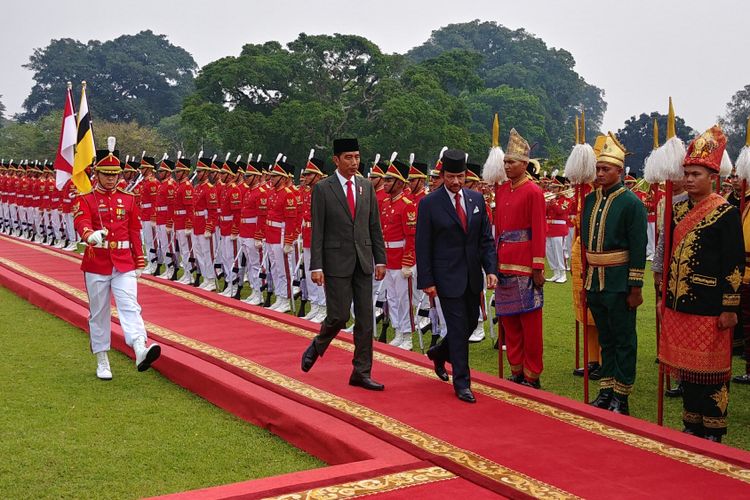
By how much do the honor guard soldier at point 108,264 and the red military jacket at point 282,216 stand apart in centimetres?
349

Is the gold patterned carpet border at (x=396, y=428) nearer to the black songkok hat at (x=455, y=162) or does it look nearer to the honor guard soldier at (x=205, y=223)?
the black songkok hat at (x=455, y=162)

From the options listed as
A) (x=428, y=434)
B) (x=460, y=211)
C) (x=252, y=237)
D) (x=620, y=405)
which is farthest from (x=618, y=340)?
(x=252, y=237)

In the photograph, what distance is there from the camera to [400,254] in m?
8.37

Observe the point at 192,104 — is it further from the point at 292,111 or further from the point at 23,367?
the point at 23,367

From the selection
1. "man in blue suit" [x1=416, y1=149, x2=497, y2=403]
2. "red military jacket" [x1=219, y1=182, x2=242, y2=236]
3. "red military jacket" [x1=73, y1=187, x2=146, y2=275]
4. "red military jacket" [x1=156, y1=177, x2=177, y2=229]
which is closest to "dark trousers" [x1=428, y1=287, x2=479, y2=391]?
"man in blue suit" [x1=416, y1=149, x2=497, y2=403]

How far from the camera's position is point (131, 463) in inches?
179

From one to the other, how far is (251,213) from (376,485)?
295 inches

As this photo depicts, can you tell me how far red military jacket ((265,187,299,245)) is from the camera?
10.2m

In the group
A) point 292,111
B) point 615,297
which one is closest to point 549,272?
point 615,297

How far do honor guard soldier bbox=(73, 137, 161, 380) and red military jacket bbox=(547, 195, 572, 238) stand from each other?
9.27m

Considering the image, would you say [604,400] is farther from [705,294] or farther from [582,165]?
[582,165]

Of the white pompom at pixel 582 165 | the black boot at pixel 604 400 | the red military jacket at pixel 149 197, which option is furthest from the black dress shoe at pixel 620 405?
the red military jacket at pixel 149 197

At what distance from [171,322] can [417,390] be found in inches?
152

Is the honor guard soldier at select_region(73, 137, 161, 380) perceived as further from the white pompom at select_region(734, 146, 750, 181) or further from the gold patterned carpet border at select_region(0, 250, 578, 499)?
the white pompom at select_region(734, 146, 750, 181)
